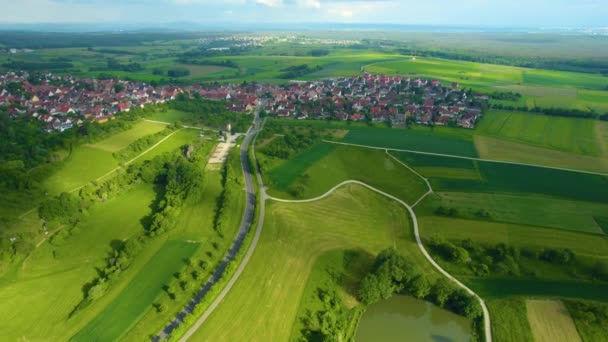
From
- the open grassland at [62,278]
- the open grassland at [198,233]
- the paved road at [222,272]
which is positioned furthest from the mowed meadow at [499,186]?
the open grassland at [62,278]

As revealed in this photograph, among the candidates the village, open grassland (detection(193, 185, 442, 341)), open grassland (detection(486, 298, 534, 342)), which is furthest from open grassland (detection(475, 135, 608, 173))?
open grassland (detection(486, 298, 534, 342))

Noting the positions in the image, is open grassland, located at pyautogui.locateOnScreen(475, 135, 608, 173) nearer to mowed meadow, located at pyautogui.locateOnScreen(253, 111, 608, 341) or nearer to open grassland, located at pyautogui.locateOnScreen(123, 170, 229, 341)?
mowed meadow, located at pyautogui.locateOnScreen(253, 111, 608, 341)

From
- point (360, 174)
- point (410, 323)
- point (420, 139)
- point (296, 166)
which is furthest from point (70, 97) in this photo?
point (410, 323)

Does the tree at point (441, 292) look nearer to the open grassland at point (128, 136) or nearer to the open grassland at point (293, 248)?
the open grassland at point (293, 248)

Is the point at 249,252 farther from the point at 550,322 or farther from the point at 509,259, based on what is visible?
the point at 550,322

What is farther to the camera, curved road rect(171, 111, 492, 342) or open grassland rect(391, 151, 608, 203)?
open grassland rect(391, 151, 608, 203)

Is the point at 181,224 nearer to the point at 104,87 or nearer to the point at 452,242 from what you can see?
the point at 452,242

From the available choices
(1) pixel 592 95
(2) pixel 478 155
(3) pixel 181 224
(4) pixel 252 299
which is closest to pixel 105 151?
(3) pixel 181 224
